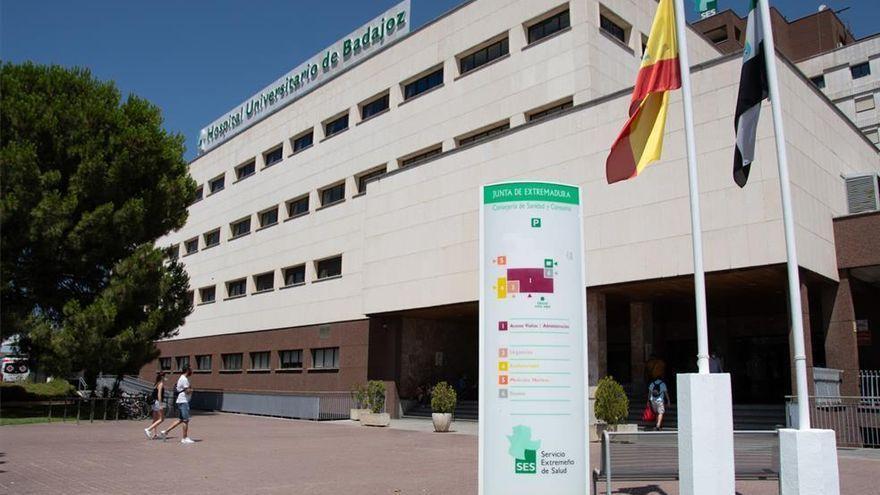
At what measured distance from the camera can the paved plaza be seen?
402 inches

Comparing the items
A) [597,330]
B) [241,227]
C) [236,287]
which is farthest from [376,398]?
[241,227]

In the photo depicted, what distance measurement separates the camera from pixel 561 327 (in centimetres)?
753

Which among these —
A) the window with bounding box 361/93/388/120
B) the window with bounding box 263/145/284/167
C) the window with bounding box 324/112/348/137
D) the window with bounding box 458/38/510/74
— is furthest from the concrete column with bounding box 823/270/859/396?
the window with bounding box 263/145/284/167

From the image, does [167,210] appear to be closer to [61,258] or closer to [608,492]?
[61,258]

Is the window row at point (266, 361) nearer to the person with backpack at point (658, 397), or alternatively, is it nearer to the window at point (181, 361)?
the window at point (181, 361)

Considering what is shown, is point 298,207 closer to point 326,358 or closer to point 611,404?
point 326,358

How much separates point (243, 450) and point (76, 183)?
48.8ft

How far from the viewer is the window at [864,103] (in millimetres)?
50094

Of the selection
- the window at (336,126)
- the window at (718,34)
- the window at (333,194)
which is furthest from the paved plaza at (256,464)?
the window at (718,34)

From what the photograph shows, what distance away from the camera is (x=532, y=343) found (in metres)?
7.45

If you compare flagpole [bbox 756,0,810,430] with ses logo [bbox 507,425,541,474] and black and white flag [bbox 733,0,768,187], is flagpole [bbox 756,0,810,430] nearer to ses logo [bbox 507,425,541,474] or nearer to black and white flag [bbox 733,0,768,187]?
black and white flag [bbox 733,0,768,187]

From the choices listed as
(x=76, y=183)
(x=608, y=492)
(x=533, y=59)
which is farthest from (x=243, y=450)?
(x=533, y=59)

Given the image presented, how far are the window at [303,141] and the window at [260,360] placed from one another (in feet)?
36.6

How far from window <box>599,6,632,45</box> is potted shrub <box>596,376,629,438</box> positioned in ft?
45.8
